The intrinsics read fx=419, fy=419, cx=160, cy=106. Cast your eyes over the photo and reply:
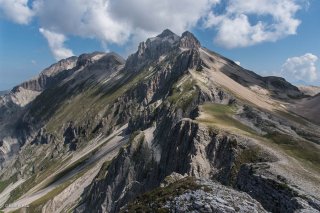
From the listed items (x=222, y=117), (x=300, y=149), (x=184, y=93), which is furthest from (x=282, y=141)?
(x=184, y=93)

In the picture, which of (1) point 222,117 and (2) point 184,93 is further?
(2) point 184,93

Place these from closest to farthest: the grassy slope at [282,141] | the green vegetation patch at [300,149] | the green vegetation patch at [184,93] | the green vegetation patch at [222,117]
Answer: the green vegetation patch at [300,149] → the grassy slope at [282,141] → the green vegetation patch at [222,117] → the green vegetation patch at [184,93]

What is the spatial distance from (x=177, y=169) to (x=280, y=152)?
90.2 ft

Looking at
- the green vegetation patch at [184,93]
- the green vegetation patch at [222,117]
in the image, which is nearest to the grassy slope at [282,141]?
the green vegetation patch at [222,117]

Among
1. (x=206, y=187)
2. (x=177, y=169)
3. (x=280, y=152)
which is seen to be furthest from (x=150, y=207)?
(x=177, y=169)

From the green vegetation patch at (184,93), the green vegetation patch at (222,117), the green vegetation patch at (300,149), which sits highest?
the green vegetation patch at (184,93)

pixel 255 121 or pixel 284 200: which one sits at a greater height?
pixel 255 121

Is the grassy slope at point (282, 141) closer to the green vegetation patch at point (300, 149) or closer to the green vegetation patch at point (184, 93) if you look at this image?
the green vegetation patch at point (300, 149)

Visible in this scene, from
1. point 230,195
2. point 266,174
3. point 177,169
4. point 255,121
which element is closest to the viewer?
point 230,195

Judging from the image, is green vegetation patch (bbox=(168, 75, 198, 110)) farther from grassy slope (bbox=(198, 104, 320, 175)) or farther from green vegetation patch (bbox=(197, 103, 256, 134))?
grassy slope (bbox=(198, 104, 320, 175))

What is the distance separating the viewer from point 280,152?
7256cm

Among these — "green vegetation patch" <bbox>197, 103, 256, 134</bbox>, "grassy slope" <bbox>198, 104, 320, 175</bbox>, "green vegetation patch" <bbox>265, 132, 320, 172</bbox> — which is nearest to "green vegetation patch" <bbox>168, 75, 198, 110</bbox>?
"green vegetation patch" <bbox>197, 103, 256, 134</bbox>

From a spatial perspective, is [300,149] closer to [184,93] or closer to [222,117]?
[222,117]

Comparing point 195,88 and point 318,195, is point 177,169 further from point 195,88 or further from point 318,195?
point 195,88
